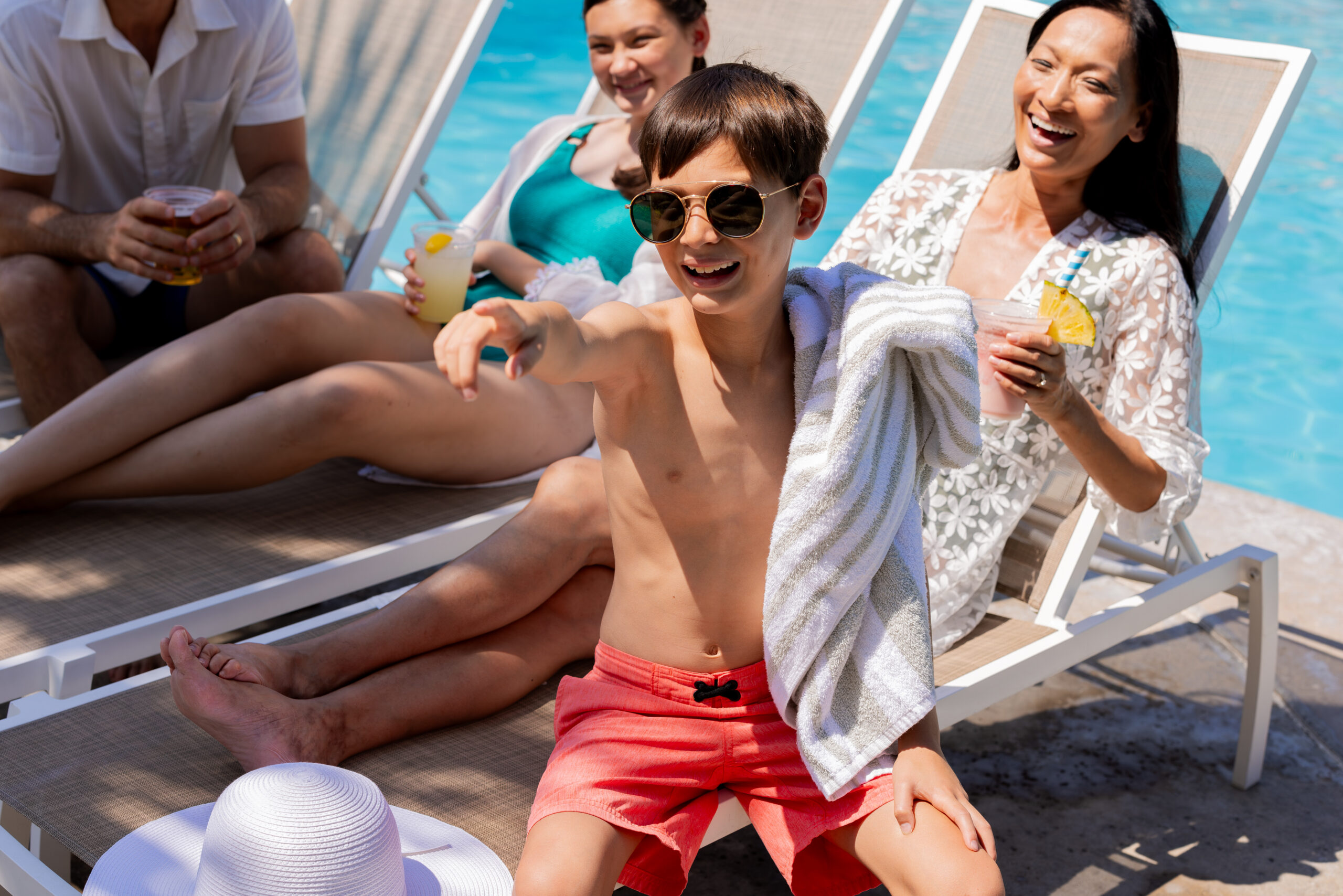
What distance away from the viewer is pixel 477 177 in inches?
388

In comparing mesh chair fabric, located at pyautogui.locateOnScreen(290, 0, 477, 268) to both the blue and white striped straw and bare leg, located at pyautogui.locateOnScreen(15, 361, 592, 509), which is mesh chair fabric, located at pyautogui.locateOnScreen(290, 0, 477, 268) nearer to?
bare leg, located at pyautogui.locateOnScreen(15, 361, 592, 509)

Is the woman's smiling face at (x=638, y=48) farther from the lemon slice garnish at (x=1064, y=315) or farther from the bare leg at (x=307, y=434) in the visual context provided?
the lemon slice garnish at (x=1064, y=315)

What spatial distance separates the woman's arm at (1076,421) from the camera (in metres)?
2.00

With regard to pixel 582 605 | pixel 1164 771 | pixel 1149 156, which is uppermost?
pixel 1149 156

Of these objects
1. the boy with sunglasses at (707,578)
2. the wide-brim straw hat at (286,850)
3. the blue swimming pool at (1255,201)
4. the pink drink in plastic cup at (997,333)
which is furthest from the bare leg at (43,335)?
the blue swimming pool at (1255,201)

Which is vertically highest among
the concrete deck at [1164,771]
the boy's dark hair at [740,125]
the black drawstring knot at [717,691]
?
the boy's dark hair at [740,125]

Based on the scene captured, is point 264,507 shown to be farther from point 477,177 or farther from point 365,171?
point 477,177

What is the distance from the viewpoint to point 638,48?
3.15 meters

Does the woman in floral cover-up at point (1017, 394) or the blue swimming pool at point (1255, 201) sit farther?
the blue swimming pool at point (1255, 201)

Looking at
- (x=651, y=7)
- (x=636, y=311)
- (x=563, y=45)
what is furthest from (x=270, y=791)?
(x=563, y=45)

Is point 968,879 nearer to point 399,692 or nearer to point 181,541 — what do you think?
point 399,692

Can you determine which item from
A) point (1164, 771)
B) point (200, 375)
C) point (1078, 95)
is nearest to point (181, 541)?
point (200, 375)

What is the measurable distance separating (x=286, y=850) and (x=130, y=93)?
101 inches

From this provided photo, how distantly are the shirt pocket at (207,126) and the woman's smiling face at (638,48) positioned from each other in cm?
112
